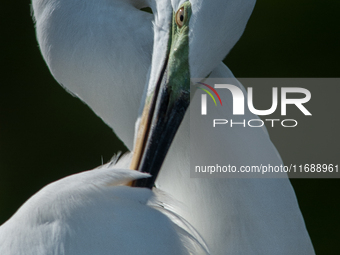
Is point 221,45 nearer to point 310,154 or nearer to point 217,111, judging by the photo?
point 217,111

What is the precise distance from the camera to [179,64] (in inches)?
23.7

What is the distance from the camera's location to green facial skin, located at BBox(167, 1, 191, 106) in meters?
0.60

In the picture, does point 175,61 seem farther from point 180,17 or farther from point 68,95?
point 68,95

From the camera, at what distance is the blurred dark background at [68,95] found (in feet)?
8.62

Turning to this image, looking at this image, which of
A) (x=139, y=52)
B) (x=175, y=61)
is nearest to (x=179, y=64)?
(x=175, y=61)

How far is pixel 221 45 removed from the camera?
0.59 metres

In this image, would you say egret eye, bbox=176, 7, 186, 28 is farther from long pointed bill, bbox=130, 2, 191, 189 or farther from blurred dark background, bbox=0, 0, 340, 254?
blurred dark background, bbox=0, 0, 340, 254

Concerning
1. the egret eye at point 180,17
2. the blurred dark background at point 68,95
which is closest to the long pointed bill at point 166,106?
the egret eye at point 180,17

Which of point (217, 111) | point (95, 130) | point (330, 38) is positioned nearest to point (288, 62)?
point (330, 38)

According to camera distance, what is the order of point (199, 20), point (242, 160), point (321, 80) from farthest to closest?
point (321, 80) → point (242, 160) → point (199, 20)

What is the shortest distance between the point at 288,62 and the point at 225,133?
212 cm

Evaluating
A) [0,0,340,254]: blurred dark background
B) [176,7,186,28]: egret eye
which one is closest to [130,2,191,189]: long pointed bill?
[176,7,186,28]: egret eye

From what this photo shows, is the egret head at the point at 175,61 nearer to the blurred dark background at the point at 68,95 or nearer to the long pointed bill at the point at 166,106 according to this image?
the long pointed bill at the point at 166,106

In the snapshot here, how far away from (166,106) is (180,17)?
0.12 m
